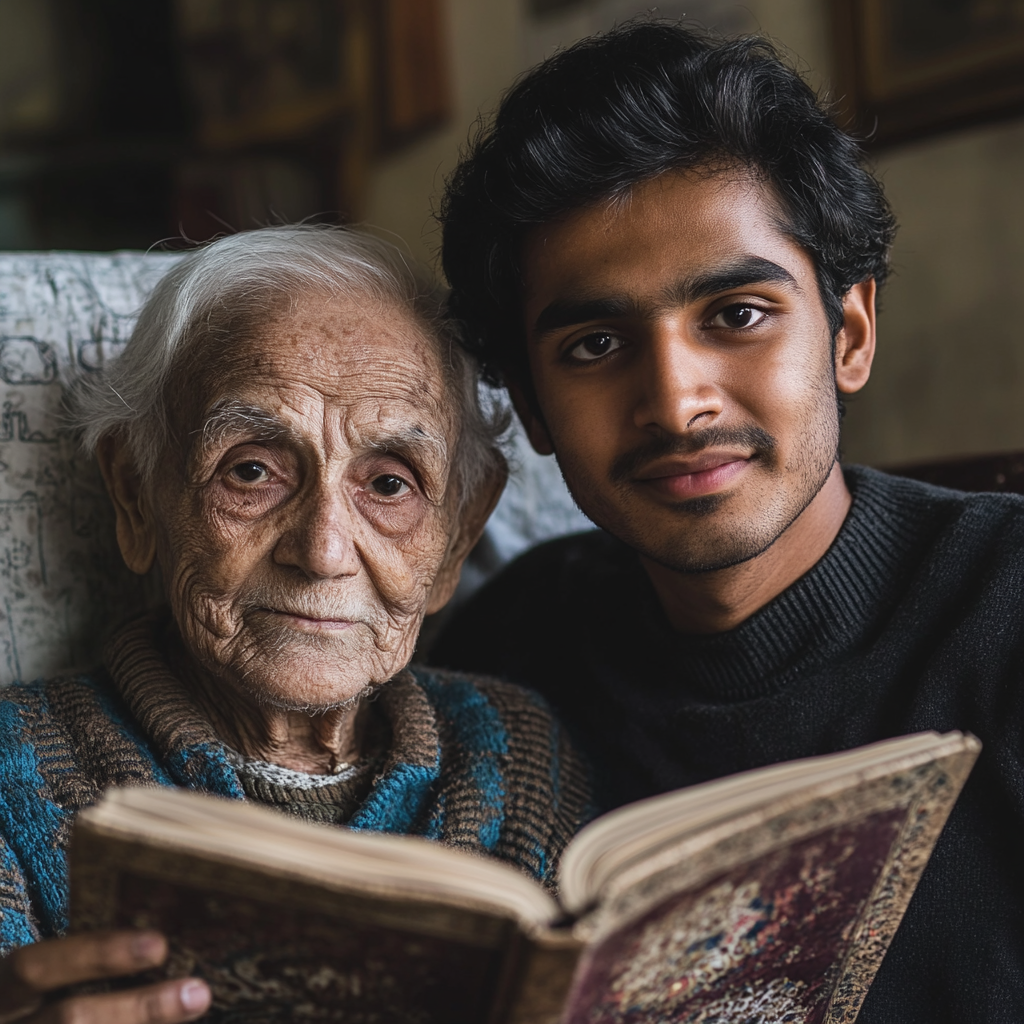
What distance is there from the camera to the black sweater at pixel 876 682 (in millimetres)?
1263

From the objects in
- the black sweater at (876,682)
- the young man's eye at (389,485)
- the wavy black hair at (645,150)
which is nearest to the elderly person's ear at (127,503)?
the young man's eye at (389,485)

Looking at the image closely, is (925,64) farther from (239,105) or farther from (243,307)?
(239,105)

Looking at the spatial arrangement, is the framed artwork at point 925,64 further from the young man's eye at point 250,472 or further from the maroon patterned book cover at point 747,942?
the maroon patterned book cover at point 747,942

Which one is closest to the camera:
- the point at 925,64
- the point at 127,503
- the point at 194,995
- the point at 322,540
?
the point at 194,995

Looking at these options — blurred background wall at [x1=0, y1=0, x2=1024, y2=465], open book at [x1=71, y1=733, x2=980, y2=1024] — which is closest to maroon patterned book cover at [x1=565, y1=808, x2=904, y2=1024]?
open book at [x1=71, y1=733, x2=980, y2=1024]

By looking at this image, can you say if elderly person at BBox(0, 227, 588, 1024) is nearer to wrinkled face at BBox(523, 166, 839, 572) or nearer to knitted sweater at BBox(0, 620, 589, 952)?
knitted sweater at BBox(0, 620, 589, 952)

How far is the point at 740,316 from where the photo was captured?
1338 millimetres

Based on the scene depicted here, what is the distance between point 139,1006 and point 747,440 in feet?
2.90

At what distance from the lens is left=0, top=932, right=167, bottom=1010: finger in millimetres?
815

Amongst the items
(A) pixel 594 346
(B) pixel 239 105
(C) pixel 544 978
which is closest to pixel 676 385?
(A) pixel 594 346

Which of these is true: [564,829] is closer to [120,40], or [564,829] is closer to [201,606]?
[201,606]

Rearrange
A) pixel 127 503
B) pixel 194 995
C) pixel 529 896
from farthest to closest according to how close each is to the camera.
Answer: pixel 127 503
pixel 194 995
pixel 529 896

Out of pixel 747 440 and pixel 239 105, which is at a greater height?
pixel 747 440

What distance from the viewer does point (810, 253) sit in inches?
56.1
